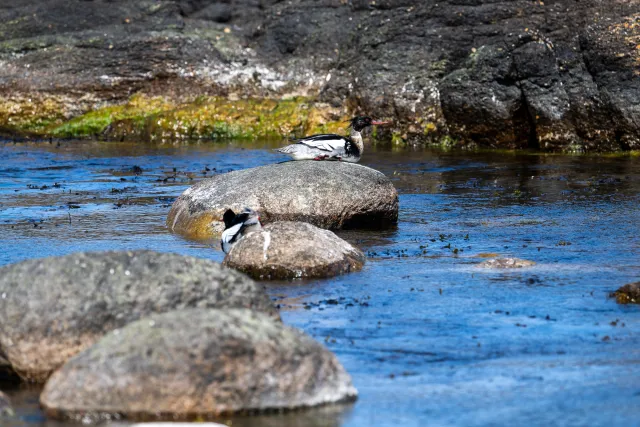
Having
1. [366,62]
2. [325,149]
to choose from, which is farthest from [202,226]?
[366,62]

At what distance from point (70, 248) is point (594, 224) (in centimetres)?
580

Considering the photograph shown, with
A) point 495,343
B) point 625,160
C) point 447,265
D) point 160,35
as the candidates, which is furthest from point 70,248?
point 160,35

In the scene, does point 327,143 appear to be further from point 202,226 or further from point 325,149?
point 202,226

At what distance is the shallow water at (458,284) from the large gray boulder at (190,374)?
0.15m

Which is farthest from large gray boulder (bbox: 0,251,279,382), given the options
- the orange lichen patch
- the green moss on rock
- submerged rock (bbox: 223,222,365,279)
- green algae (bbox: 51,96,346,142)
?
green algae (bbox: 51,96,346,142)

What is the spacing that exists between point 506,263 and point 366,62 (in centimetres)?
1327

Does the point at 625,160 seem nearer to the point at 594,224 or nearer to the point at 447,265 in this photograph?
the point at 594,224

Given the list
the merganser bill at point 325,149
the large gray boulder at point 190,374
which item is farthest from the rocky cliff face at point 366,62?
the large gray boulder at point 190,374

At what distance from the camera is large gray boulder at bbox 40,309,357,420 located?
5.10 meters

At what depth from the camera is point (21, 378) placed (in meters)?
6.02

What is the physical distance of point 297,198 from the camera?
11.1 meters

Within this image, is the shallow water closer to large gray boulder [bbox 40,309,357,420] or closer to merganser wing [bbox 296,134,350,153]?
large gray boulder [bbox 40,309,357,420]

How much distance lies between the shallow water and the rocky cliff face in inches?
74.2

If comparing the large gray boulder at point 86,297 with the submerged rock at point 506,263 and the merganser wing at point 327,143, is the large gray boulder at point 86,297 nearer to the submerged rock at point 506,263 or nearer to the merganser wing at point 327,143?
the submerged rock at point 506,263
